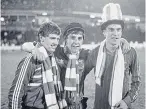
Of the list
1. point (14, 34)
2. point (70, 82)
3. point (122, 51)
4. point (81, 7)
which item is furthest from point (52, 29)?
point (81, 7)

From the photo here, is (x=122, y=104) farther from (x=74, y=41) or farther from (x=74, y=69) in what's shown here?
(x=74, y=41)

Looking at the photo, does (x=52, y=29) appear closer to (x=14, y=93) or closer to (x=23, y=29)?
(x=14, y=93)

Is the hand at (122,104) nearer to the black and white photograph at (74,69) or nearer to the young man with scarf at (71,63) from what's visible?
the black and white photograph at (74,69)

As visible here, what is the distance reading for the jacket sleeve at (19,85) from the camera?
2.27 metres

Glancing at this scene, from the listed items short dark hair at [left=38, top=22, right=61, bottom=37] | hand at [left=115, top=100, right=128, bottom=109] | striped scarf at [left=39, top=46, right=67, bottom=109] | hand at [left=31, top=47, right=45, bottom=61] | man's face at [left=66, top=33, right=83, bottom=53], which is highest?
short dark hair at [left=38, top=22, right=61, bottom=37]

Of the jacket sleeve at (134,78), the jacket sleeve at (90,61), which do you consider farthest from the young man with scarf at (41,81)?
the jacket sleeve at (134,78)

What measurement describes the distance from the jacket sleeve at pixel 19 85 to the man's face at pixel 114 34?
88cm

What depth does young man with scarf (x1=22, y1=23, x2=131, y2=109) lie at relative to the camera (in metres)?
2.63

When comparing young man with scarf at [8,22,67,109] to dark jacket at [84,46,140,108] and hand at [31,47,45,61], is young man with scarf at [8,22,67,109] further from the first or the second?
dark jacket at [84,46,140,108]

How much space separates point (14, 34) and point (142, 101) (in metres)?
14.9

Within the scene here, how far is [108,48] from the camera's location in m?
2.77

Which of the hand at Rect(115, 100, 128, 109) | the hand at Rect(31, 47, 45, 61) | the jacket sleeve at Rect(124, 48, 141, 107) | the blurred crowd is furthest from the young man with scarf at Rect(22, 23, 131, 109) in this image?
the blurred crowd

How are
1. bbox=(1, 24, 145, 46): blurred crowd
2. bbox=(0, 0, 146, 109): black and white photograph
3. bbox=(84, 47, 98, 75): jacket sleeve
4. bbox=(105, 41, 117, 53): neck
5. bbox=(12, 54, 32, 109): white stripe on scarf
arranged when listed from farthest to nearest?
bbox=(1, 24, 145, 46): blurred crowd
bbox=(84, 47, 98, 75): jacket sleeve
bbox=(105, 41, 117, 53): neck
bbox=(0, 0, 146, 109): black and white photograph
bbox=(12, 54, 32, 109): white stripe on scarf

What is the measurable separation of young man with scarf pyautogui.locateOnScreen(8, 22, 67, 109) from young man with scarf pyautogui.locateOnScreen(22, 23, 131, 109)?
0.10 meters
